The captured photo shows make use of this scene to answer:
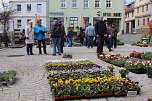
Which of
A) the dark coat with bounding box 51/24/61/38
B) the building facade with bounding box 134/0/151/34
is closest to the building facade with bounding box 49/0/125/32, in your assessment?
the building facade with bounding box 134/0/151/34

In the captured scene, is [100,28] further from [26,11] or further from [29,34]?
[26,11]

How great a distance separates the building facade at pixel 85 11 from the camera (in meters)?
63.1

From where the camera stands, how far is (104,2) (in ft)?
211

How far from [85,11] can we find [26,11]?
11544 mm

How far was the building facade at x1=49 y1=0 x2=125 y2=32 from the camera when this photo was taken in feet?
207

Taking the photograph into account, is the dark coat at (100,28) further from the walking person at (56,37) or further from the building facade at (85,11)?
the building facade at (85,11)

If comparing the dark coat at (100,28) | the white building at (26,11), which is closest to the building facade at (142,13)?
the white building at (26,11)

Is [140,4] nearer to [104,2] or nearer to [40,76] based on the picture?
[104,2]

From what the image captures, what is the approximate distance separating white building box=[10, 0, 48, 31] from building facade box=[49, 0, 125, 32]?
5.72 feet

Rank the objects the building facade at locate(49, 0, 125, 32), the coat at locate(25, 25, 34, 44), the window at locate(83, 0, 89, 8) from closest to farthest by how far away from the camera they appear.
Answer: the coat at locate(25, 25, 34, 44) → the building facade at locate(49, 0, 125, 32) → the window at locate(83, 0, 89, 8)

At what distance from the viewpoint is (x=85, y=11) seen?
63.8 m

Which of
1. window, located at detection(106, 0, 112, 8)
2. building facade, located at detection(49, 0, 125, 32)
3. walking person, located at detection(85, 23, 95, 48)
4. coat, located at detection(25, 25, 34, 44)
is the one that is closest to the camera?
coat, located at detection(25, 25, 34, 44)

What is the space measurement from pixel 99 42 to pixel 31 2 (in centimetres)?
4912

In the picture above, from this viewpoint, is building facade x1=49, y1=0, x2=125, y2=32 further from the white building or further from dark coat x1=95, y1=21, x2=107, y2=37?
dark coat x1=95, y1=21, x2=107, y2=37
